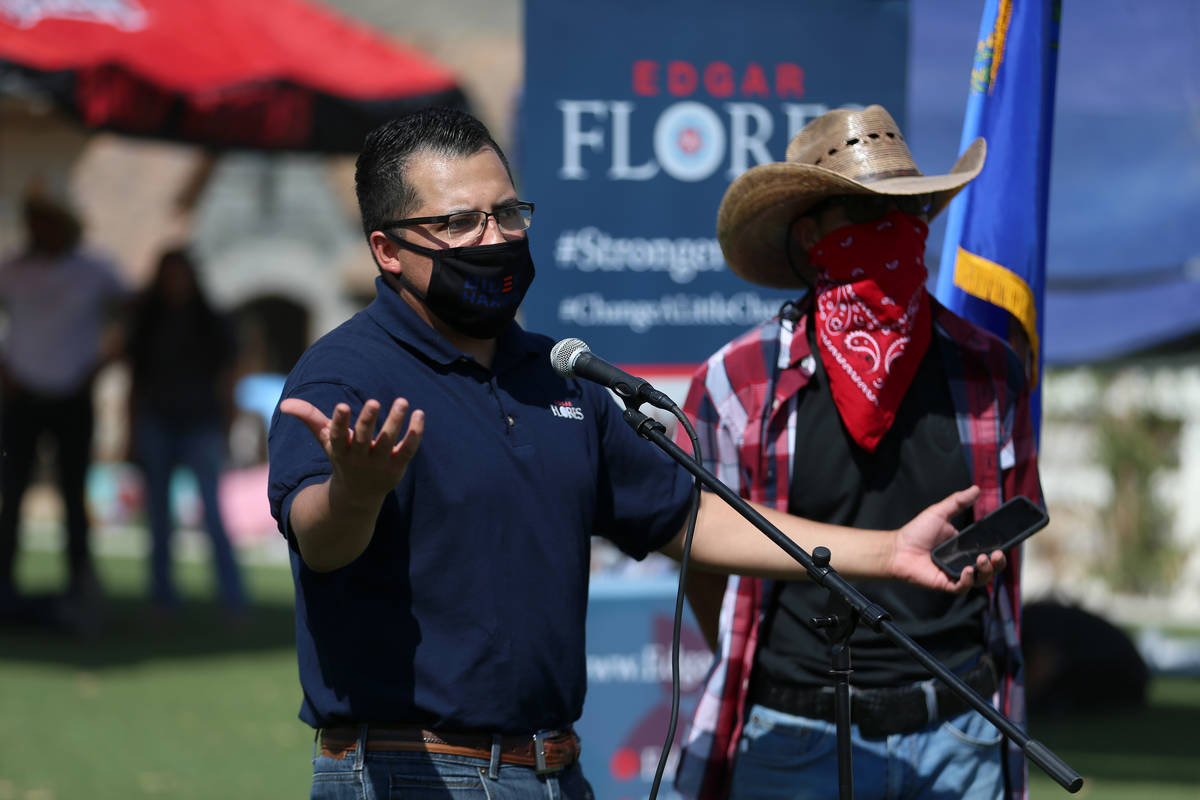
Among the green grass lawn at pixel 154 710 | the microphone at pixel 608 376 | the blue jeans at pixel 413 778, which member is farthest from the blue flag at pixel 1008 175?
the green grass lawn at pixel 154 710

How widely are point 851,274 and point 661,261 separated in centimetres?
166

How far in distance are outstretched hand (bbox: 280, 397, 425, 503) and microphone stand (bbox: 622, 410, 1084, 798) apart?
463 millimetres

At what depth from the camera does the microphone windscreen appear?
2.26m

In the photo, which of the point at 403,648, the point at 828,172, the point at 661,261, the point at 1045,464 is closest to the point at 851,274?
the point at 828,172

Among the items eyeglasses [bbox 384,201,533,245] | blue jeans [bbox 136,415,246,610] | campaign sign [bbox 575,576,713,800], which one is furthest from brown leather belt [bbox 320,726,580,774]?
blue jeans [bbox 136,415,246,610]

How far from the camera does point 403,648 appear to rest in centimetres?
214

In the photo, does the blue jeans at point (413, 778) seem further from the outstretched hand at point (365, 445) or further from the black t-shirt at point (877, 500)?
the black t-shirt at point (877, 500)

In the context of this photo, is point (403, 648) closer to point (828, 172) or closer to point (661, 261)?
point (828, 172)

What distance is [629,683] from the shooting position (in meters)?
4.50

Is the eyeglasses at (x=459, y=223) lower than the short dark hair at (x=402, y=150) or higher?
lower

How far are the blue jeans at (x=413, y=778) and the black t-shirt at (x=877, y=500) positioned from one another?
0.82m

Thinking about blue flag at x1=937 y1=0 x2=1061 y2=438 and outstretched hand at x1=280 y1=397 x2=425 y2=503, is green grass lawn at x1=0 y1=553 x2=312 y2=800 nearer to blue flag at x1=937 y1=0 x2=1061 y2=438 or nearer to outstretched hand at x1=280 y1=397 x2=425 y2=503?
blue flag at x1=937 y1=0 x2=1061 y2=438

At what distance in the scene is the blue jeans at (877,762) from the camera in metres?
2.72

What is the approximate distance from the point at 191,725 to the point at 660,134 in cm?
395
